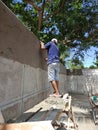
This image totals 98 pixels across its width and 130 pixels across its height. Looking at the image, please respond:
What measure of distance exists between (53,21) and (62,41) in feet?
3.81

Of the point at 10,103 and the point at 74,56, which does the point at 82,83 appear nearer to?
the point at 74,56

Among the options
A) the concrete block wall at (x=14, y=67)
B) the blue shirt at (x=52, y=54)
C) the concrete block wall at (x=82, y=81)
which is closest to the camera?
the concrete block wall at (x=14, y=67)

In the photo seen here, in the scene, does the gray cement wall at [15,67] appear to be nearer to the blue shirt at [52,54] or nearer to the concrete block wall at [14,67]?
the concrete block wall at [14,67]

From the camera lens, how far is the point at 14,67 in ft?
9.64

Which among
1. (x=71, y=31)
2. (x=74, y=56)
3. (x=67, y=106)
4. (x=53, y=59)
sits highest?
(x=71, y=31)

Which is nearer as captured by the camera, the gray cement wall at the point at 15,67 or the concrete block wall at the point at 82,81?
the gray cement wall at the point at 15,67

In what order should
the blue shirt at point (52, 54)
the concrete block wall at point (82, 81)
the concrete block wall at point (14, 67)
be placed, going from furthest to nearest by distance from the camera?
1. the concrete block wall at point (82, 81)
2. the blue shirt at point (52, 54)
3. the concrete block wall at point (14, 67)

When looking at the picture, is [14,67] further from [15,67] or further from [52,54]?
[52,54]

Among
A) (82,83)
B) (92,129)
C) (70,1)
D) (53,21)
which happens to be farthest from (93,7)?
(92,129)

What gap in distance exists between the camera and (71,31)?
41.6ft

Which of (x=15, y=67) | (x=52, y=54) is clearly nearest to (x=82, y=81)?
(x=52, y=54)

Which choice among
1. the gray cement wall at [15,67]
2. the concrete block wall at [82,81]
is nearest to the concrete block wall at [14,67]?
the gray cement wall at [15,67]

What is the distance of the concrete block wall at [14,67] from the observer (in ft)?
8.49

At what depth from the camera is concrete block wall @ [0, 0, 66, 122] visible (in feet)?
8.49
